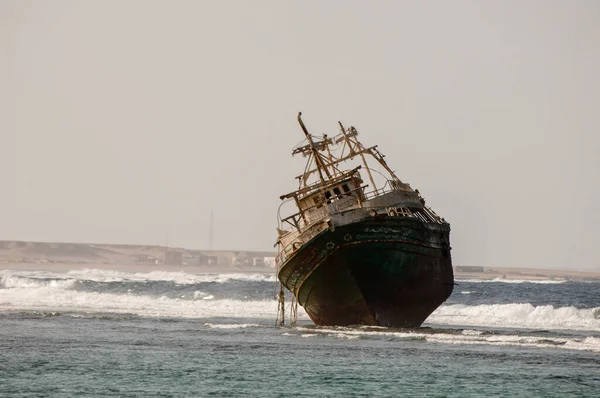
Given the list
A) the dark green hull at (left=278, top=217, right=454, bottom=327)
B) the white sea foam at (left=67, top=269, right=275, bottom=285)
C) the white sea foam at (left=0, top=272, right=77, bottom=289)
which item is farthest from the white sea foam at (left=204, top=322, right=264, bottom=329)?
the white sea foam at (left=67, top=269, right=275, bottom=285)

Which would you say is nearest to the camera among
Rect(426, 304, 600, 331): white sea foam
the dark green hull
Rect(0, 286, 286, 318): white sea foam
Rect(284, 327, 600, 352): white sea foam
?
Rect(284, 327, 600, 352): white sea foam

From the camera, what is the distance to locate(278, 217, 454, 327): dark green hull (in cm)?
3931

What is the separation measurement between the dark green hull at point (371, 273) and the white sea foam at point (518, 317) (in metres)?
9.95

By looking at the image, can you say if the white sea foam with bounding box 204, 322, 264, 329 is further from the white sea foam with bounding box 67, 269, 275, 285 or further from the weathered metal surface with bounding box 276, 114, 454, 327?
the white sea foam with bounding box 67, 269, 275, 285

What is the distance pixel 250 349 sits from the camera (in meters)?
34.0

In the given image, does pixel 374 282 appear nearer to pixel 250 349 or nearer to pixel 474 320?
pixel 250 349

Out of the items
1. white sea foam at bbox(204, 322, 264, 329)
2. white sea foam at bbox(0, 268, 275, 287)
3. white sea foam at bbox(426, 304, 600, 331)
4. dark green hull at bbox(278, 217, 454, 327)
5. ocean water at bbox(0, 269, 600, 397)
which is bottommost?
ocean water at bbox(0, 269, 600, 397)

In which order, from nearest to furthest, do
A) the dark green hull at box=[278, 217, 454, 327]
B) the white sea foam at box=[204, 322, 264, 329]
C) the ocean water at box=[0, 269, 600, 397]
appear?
the ocean water at box=[0, 269, 600, 397] < the dark green hull at box=[278, 217, 454, 327] < the white sea foam at box=[204, 322, 264, 329]

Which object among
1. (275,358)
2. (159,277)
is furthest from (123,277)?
(275,358)

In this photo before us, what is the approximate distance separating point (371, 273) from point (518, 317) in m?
20.8

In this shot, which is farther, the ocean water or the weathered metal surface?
the weathered metal surface

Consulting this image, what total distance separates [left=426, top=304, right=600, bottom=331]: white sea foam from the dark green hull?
32.6ft

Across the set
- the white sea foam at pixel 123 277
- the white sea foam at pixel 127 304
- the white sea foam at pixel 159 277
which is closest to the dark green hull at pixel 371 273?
the white sea foam at pixel 127 304

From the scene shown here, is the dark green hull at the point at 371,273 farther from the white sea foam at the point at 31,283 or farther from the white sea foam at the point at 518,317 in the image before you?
the white sea foam at the point at 31,283
